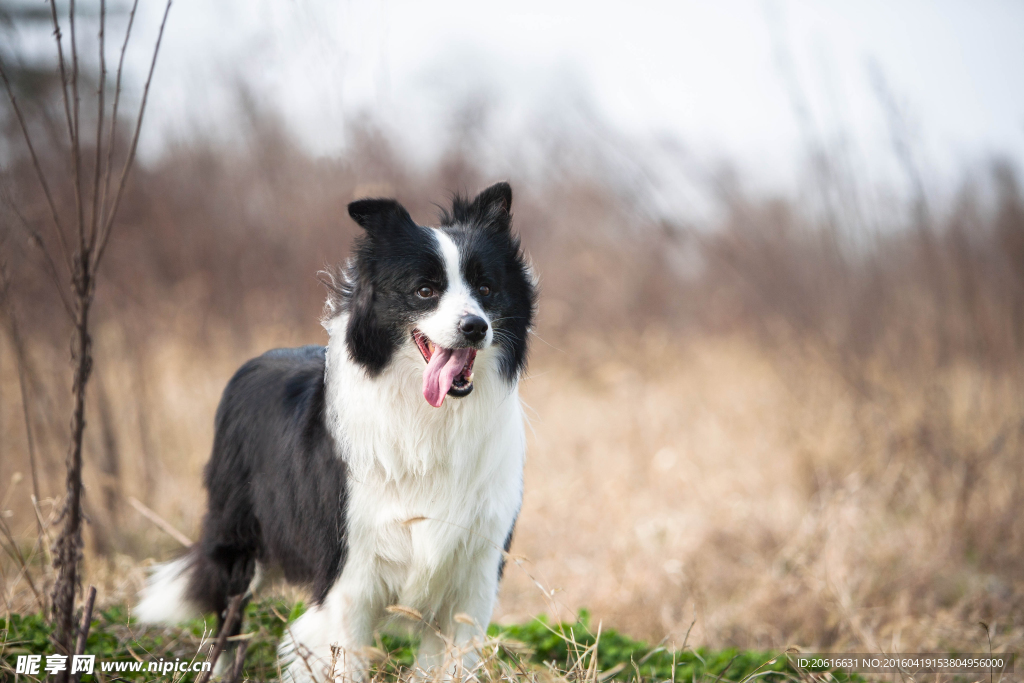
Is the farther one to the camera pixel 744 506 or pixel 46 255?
pixel 744 506

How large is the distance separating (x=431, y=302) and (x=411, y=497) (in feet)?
2.40

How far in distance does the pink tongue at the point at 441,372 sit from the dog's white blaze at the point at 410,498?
11cm

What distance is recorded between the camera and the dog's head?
2.33 metres

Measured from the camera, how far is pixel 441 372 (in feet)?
7.63

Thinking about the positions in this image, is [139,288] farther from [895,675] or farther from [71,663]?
[895,675]

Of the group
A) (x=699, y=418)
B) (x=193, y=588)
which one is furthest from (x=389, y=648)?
(x=699, y=418)

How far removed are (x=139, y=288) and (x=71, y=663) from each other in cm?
507

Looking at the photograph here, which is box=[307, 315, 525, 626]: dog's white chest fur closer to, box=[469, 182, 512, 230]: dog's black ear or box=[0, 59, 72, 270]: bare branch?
box=[469, 182, 512, 230]: dog's black ear

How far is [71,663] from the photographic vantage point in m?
2.10

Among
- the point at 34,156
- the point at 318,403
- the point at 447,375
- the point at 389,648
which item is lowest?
the point at 389,648

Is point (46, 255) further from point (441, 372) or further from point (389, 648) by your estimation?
point (389, 648)

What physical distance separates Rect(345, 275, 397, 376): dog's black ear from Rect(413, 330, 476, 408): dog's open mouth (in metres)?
0.18

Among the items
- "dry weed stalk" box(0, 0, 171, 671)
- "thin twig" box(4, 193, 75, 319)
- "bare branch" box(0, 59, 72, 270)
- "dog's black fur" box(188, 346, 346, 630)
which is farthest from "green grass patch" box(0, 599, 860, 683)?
"bare branch" box(0, 59, 72, 270)

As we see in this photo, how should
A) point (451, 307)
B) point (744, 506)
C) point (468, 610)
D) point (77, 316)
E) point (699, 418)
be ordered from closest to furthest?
point (77, 316)
point (451, 307)
point (468, 610)
point (744, 506)
point (699, 418)
